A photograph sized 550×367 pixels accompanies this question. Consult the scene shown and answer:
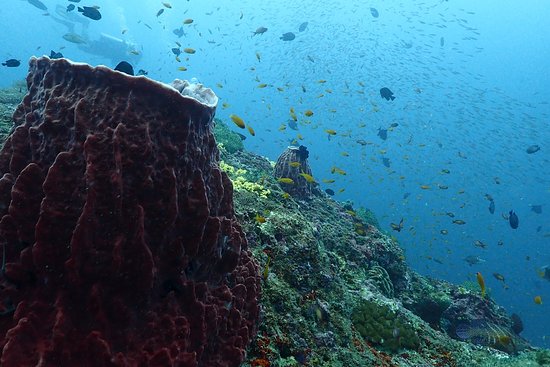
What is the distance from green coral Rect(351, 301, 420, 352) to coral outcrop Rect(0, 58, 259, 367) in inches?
152

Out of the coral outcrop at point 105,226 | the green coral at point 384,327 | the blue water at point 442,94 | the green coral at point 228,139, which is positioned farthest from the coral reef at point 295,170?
the blue water at point 442,94

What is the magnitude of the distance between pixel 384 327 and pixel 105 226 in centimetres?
551

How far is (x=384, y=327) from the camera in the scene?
21.2 feet

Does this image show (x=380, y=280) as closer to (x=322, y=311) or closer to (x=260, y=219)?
(x=322, y=311)

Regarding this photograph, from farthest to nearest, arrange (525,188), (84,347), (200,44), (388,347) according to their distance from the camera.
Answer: (200,44)
(525,188)
(388,347)
(84,347)

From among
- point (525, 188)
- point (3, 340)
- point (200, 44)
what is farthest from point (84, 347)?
point (200, 44)

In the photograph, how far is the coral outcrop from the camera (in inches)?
97.4

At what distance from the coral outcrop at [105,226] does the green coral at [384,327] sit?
3.87m

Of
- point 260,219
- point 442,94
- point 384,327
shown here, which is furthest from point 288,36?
point 442,94

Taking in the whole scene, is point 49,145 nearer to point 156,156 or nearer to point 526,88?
point 156,156

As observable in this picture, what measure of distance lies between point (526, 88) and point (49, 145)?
162 m

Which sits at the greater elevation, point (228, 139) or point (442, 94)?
point (228, 139)

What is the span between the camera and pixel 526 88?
131250 millimetres

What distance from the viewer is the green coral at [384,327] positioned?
6285mm
